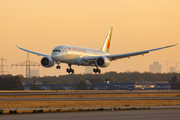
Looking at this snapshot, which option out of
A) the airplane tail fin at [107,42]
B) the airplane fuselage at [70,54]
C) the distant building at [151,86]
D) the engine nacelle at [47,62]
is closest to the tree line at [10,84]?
the distant building at [151,86]

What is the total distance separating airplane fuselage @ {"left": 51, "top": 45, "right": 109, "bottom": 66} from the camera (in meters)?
64.0

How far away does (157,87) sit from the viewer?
493 ft

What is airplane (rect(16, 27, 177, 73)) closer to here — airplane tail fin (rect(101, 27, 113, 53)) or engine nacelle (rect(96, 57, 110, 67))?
engine nacelle (rect(96, 57, 110, 67))

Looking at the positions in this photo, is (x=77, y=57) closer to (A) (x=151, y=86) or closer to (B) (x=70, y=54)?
(B) (x=70, y=54)

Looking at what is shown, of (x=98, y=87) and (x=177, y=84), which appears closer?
(x=177, y=84)

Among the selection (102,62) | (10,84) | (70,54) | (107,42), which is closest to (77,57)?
(70,54)

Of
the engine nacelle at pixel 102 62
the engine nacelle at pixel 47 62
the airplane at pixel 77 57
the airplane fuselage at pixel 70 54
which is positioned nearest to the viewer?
the airplane fuselage at pixel 70 54

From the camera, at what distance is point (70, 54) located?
66188 millimetres

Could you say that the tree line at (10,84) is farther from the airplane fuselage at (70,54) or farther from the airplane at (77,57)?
the airplane fuselage at (70,54)

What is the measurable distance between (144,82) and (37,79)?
65.2m

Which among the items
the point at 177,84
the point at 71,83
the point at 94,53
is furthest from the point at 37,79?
the point at 94,53

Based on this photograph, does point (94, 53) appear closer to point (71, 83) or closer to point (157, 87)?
point (157, 87)

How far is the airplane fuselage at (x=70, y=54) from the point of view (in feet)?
210

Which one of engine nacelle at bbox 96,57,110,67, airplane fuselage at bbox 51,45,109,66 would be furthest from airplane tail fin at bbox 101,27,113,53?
engine nacelle at bbox 96,57,110,67
